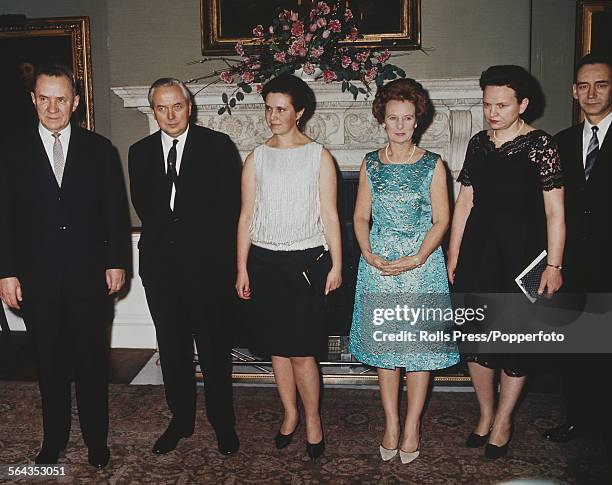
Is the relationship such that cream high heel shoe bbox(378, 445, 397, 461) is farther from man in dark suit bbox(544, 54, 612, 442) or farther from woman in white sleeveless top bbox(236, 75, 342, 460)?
man in dark suit bbox(544, 54, 612, 442)

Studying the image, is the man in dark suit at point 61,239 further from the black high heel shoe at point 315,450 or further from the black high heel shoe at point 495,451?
the black high heel shoe at point 495,451

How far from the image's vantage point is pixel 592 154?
2549 mm

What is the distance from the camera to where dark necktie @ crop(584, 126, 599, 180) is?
2.54 m

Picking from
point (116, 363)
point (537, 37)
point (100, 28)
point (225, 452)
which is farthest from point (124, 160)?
point (537, 37)

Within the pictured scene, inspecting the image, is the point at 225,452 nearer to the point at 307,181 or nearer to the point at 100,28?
the point at 307,181

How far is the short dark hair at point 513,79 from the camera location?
7.60 feet

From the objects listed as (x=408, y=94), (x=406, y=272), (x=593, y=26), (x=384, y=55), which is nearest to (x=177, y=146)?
(x=408, y=94)

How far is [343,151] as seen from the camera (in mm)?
3906

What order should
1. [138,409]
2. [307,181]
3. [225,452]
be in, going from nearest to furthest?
[307,181]
[225,452]
[138,409]

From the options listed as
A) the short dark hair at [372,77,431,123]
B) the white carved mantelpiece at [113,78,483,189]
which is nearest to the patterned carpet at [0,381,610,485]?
the short dark hair at [372,77,431,123]

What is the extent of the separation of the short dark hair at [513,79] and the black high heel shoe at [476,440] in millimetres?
1431

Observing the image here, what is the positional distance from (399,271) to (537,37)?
6.71 feet

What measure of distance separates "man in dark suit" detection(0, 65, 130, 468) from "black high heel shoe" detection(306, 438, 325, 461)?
88 centimetres

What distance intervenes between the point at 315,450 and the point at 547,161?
1489mm
